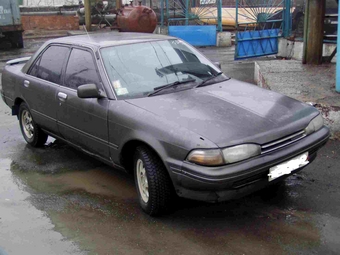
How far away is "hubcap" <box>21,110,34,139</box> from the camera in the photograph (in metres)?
5.96

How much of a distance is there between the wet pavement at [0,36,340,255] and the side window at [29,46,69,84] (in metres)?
1.12

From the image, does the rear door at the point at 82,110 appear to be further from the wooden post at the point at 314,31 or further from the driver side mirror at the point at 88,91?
the wooden post at the point at 314,31

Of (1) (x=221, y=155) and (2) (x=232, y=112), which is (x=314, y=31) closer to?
(2) (x=232, y=112)

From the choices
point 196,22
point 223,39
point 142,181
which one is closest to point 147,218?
point 142,181

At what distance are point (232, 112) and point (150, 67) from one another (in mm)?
1125

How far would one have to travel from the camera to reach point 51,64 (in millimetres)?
5320

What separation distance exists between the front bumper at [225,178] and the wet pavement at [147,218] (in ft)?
1.27

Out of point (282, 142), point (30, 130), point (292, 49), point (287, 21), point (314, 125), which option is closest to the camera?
point (282, 142)

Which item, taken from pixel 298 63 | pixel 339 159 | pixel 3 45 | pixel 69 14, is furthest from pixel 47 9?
pixel 339 159

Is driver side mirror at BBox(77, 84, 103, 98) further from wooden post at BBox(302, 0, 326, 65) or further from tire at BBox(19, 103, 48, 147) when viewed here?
wooden post at BBox(302, 0, 326, 65)

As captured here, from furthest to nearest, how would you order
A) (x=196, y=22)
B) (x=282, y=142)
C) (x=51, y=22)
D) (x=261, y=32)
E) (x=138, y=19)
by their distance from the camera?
1. (x=51, y=22)
2. (x=138, y=19)
3. (x=196, y=22)
4. (x=261, y=32)
5. (x=282, y=142)

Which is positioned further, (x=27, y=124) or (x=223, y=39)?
(x=223, y=39)

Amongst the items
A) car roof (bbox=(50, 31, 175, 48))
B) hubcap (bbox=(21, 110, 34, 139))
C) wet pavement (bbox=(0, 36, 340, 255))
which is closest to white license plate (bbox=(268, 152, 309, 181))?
wet pavement (bbox=(0, 36, 340, 255))

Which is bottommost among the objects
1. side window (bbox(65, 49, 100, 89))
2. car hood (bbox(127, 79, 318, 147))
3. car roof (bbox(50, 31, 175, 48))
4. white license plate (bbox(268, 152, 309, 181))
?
white license plate (bbox(268, 152, 309, 181))
